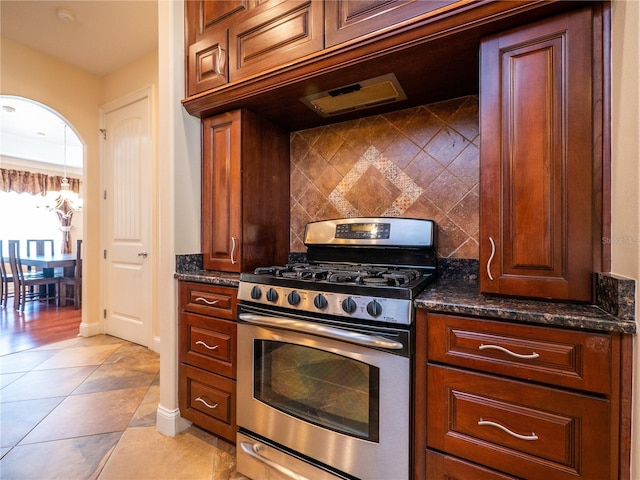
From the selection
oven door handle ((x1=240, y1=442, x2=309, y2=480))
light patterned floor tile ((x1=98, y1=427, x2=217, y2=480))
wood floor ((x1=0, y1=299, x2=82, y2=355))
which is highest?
oven door handle ((x1=240, y1=442, x2=309, y2=480))

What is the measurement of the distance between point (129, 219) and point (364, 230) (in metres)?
2.62

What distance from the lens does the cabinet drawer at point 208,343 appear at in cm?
153

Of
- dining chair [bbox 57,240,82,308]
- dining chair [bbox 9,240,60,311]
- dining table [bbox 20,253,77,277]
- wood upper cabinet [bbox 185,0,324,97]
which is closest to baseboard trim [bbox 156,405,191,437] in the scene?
wood upper cabinet [bbox 185,0,324,97]

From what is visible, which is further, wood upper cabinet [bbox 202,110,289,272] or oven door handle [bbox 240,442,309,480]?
wood upper cabinet [bbox 202,110,289,272]

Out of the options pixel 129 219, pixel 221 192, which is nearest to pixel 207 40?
pixel 221 192

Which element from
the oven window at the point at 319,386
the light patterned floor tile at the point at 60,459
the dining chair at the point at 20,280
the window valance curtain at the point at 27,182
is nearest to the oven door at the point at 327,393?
the oven window at the point at 319,386

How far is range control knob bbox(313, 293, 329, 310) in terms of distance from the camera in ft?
3.86

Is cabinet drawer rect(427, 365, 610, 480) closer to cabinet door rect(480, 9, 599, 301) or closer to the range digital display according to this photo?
cabinet door rect(480, 9, 599, 301)

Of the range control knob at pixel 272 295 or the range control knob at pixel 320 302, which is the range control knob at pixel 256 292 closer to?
the range control knob at pixel 272 295

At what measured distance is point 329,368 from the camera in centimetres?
122

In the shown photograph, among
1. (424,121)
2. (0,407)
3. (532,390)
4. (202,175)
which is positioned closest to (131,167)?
(202,175)

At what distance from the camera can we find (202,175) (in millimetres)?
1848

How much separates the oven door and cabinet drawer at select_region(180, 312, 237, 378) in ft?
0.38

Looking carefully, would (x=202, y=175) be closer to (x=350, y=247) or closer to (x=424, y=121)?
(x=350, y=247)
